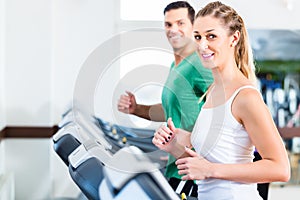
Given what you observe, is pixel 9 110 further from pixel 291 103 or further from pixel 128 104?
pixel 291 103

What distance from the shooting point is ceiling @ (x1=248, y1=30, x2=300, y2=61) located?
3.54 metres

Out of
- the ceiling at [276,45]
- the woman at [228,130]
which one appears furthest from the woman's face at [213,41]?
the ceiling at [276,45]

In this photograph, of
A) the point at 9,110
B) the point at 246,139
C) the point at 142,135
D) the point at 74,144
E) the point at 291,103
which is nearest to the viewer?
the point at 246,139

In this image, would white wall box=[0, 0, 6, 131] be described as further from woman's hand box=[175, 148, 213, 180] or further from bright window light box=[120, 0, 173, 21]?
woman's hand box=[175, 148, 213, 180]

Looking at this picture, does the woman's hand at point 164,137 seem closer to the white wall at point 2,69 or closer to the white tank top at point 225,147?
the white tank top at point 225,147

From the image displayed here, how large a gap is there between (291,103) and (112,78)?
1.12m

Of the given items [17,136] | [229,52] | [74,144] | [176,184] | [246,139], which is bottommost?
[17,136]

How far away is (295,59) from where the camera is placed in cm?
358

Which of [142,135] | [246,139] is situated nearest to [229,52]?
[246,139]

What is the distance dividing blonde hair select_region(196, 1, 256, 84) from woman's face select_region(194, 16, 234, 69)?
0.05 ft

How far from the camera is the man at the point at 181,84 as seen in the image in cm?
181

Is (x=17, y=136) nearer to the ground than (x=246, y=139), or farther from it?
nearer to the ground

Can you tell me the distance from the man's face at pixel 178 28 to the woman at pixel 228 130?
1.56 feet

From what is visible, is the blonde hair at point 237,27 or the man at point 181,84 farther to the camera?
the man at point 181,84
